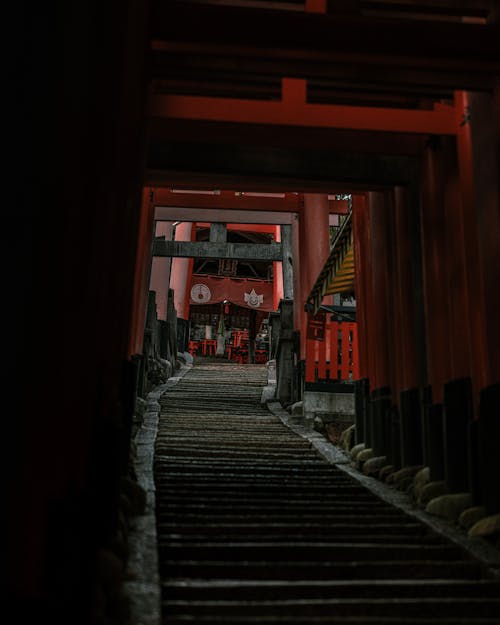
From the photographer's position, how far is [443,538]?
4.17 meters

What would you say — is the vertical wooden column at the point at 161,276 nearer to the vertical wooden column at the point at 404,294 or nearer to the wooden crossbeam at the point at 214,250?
the wooden crossbeam at the point at 214,250

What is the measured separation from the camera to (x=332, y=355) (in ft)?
32.8

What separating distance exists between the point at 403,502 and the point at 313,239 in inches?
306

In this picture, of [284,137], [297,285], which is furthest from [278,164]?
[297,285]

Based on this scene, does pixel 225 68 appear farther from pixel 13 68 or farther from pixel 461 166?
pixel 13 68

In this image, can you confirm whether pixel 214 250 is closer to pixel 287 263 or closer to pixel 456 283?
pixel 287 263

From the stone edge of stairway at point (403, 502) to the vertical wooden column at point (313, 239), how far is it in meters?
3.67

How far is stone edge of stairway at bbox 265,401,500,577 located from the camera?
12.6ft

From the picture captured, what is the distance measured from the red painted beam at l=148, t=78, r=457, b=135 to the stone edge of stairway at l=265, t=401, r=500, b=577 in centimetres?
315

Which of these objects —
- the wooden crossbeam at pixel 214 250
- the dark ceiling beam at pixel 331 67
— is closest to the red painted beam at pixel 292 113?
the dark ceiling beam at pixel 331 67

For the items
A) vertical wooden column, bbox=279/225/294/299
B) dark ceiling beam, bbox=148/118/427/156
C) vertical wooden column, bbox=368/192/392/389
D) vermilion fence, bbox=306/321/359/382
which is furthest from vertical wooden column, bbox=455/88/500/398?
vertical wooden column, bbox=279/225/294/299

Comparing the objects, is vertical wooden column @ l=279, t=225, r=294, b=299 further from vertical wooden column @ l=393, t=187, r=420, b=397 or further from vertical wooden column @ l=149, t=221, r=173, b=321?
vertical wooden column @ l=393, t=187, r=420, b=397

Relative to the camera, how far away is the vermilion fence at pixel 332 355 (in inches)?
391

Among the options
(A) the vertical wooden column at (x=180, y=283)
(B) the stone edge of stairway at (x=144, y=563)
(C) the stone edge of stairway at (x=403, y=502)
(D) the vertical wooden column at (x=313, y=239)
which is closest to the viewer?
(B) the stone edge of stairway at (x=144, y=563)
